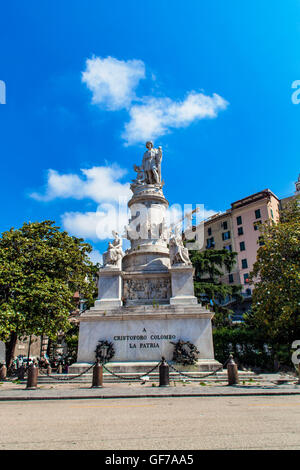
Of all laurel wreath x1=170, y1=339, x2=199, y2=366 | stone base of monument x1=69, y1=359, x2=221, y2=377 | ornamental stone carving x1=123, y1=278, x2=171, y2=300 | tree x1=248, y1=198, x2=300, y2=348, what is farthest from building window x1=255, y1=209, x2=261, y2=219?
stone base of monument x1=69, y1=359, x2=221, y2=377

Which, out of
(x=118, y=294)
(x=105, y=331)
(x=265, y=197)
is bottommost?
(x=105, y=331)

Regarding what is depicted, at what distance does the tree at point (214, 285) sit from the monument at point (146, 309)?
9.16 m

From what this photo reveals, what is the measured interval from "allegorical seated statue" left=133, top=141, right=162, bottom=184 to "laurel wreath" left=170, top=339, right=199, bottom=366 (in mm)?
12006

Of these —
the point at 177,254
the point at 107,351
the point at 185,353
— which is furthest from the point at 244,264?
the point at 107,351

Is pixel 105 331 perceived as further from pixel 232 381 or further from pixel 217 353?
pixel 217 353

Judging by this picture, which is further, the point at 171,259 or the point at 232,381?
the point at 171,259

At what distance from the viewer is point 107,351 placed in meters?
16.6

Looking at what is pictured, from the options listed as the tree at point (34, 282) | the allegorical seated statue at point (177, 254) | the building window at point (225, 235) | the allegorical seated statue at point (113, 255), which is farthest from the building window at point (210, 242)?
the allegorical seated statue at point (113, 255)

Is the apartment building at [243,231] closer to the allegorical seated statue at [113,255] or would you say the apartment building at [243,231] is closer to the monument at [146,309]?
the monument at [146,309]

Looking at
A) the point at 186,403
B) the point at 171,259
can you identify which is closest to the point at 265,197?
the point at 171,259

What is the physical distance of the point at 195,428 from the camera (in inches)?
214

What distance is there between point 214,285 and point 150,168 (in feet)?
39.5

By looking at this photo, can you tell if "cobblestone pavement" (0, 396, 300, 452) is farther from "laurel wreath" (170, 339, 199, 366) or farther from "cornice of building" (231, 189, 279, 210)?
"cornice of building" (231, 189, 279, 210)

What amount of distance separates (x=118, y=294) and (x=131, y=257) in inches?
131
